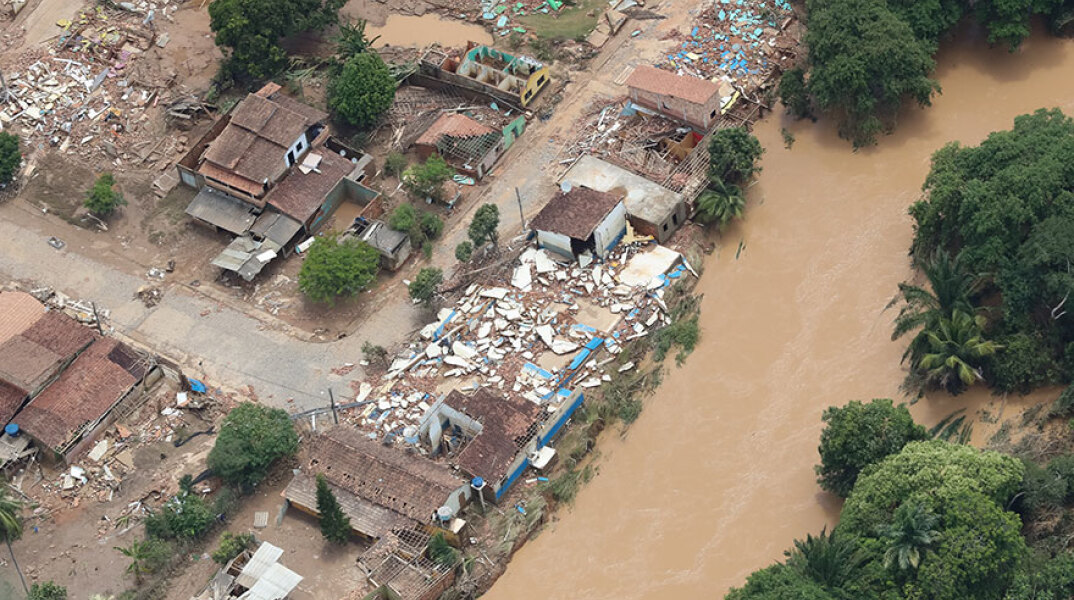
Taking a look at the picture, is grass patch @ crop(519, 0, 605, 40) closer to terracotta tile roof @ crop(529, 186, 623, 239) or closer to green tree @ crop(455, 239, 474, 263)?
terracotta tile roof @ crop(529, 186, 623, 239)

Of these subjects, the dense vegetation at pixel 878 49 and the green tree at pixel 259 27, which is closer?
the dense vegetation at pixel 878 49

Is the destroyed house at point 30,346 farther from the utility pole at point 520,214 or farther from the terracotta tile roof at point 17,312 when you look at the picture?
the utility pole at point 520,214

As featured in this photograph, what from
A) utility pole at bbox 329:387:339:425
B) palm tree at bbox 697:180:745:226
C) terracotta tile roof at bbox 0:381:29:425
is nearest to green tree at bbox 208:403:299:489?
utility pole at bbox 329:387:339:425

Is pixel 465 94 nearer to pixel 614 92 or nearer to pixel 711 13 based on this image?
pixel 614 92

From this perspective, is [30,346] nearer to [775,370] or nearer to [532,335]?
[532,335]

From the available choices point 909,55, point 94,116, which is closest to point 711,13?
point 909,55

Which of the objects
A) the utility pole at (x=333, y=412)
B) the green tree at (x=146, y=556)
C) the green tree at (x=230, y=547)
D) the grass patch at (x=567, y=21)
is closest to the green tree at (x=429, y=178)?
the grass patch at (x=567, y=21)
